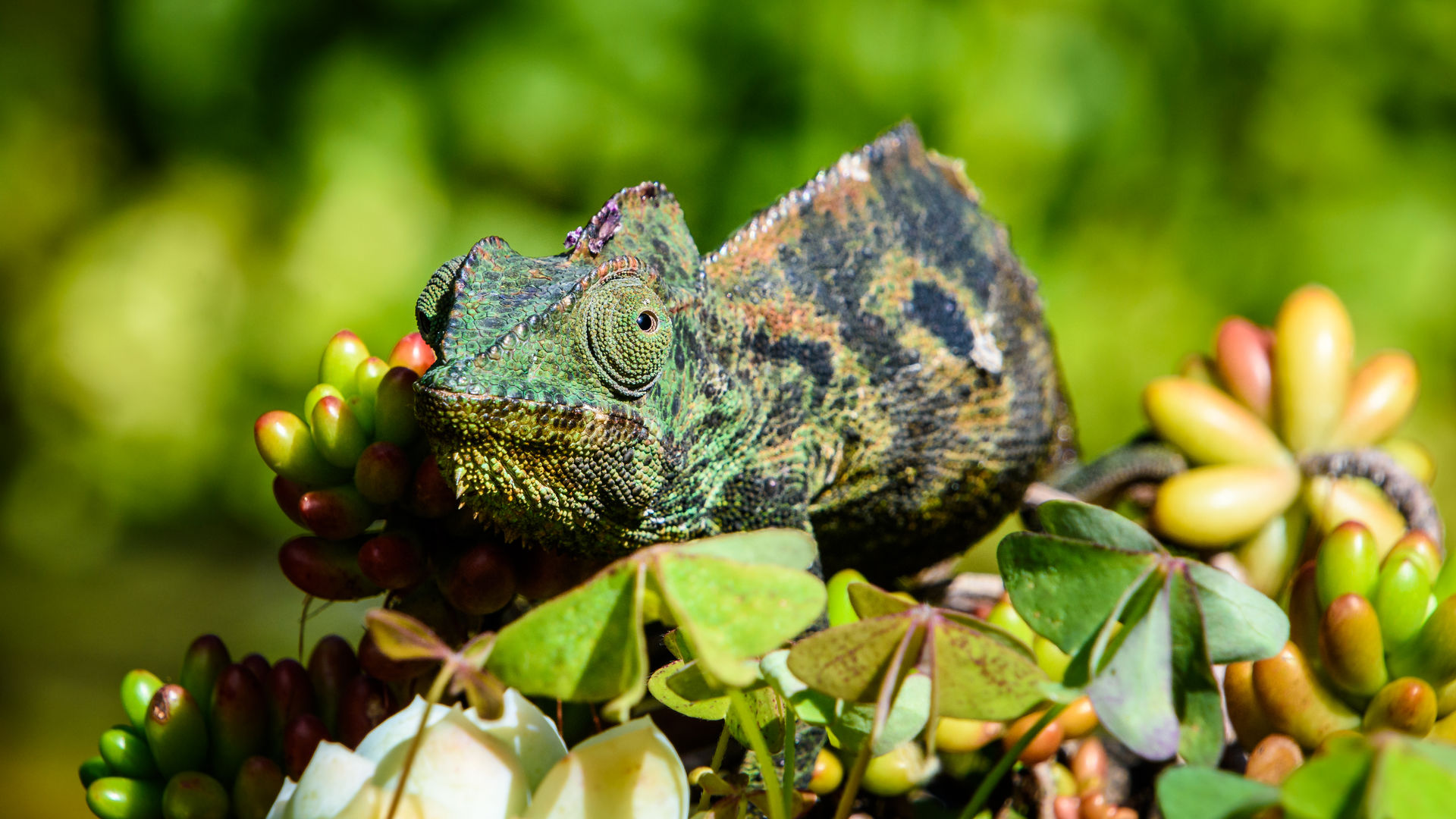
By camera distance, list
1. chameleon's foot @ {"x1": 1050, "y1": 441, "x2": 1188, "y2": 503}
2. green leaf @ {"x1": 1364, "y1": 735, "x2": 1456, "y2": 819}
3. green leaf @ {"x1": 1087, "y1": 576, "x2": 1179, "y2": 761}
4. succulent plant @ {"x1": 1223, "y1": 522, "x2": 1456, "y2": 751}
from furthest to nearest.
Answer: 1. chameleon's foot @ {"x1": 1050, "y1": 441, "x2": 1188, "y2": 503}
2. succulent plant @ {"x1": 1223, "y1": 522, "x2": 1456, "y2": 751}
3. green leaf @ {"x1": 1087, "y1": 576, "x2": 1179, "y2": 761}
4. green leaf @ {"x1": 1364, "y1": 735, "x2": 1456, "y2": 819}

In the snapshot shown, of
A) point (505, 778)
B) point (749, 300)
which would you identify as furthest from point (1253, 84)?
point (505, 778)

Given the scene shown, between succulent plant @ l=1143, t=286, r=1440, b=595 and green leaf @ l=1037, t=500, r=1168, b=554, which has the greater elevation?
succulent plant @ l=1143, t=286, r=1440, b=595

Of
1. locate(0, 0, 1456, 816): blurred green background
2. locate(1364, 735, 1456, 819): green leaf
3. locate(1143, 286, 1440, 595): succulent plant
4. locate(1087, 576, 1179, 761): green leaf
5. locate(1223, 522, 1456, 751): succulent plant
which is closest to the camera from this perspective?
locate(1364, 735, 1456, 819): green leaf

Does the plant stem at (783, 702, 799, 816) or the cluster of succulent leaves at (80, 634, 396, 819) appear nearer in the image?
the plant stem at (783, 702, 799, 816)

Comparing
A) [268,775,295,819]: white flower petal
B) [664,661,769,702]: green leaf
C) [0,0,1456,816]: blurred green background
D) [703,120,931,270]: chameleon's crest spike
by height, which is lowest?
[664,661,769,702]: green leaf

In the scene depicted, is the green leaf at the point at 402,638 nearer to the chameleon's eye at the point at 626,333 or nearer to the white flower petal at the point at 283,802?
the white flower petal at the point at 283,802

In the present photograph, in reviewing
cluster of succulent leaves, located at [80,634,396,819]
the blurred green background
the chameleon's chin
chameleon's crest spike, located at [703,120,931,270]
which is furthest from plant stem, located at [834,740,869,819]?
the blurred green background

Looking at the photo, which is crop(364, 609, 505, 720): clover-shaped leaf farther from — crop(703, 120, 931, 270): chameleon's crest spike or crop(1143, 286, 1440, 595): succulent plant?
crop(1143, 286, 1440, 595): succulent plant

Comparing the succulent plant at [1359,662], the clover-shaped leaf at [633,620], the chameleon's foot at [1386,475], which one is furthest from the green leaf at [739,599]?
the chameleon's foot at [1386,475]
